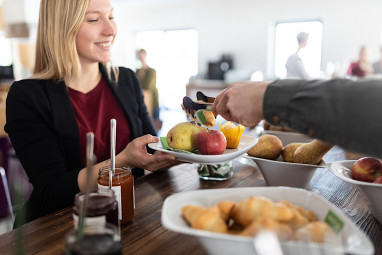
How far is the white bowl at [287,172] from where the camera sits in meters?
0.93

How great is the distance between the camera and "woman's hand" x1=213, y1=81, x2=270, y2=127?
2.42 ft

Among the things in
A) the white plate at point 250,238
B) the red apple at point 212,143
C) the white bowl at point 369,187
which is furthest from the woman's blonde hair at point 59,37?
the white bowl at point 369,187

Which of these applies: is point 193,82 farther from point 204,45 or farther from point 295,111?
point 295,111

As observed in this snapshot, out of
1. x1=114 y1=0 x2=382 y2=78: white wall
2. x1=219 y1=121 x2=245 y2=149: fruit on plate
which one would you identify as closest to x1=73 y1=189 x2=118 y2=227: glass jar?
x1=219 y1=121 x2=245 y2=149: fruit on plate

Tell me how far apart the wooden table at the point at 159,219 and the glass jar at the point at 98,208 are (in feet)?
0.28

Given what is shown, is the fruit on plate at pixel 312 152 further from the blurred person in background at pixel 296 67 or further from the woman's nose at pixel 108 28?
the blurred person in background at pixel 296 67

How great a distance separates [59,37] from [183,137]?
25.9 inches

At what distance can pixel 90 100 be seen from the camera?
1.40 metres

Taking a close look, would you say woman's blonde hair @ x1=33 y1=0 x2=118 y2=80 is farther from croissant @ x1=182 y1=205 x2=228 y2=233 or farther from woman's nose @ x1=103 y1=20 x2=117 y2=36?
croissant @ x1=182 y1=205 x2=228 y2=233

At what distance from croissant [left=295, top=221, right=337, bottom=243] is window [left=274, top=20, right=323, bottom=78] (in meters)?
5.81

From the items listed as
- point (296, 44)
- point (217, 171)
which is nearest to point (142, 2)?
point (296, 44)

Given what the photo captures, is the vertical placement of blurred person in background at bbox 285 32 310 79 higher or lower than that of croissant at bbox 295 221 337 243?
higher

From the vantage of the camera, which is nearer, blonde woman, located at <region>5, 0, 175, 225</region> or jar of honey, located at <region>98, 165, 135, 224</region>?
jar of honey, located at <region>98, 165, 135, 224</region>

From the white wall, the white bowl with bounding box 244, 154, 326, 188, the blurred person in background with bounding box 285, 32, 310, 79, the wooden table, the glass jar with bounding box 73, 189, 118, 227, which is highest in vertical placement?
the white wall
